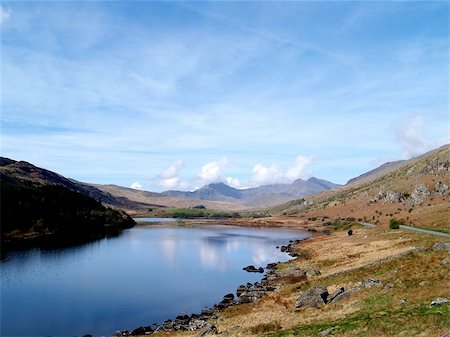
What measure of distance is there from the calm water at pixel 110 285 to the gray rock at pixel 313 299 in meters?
22.5

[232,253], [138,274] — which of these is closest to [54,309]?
[138,274]

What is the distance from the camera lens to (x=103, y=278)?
87.9 metres

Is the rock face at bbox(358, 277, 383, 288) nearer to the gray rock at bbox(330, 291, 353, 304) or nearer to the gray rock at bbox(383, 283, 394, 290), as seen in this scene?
the gray rock at bbox(383, 283, 394, 290)

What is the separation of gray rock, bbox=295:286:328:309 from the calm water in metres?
22.5

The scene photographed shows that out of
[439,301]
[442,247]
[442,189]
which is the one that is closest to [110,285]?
[442,247]

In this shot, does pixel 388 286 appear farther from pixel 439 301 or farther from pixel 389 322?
pixel 389 322

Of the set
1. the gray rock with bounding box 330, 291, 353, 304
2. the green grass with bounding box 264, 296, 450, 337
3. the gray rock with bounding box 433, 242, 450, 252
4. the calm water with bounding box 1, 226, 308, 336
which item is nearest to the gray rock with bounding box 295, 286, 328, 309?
the gray rock with bounding box 330, 291, 353, 304

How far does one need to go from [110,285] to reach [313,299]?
159 feet

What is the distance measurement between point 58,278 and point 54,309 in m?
25.4

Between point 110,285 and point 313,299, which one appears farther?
point 110,285

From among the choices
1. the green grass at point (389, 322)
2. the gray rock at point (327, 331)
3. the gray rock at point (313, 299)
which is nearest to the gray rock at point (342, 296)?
the gray rock at point (313, 299)

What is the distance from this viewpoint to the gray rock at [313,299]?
4588 cm

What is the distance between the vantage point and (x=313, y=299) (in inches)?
1842

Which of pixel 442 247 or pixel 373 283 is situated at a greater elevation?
pixel 442 247
